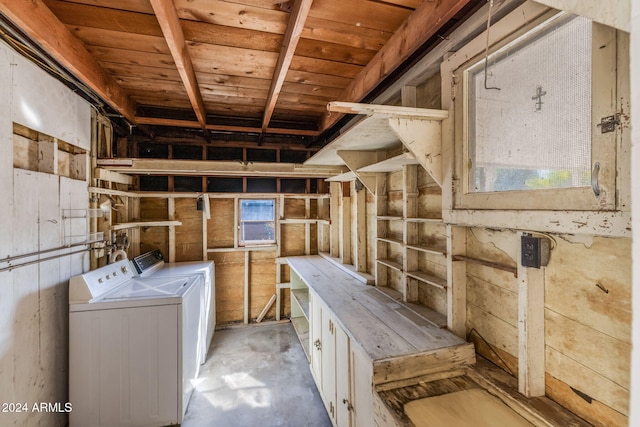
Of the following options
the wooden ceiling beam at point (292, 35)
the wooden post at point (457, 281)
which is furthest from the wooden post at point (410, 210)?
the wooden ceiling beam at point (292, 35)

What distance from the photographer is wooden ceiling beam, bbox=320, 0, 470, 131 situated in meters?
1.18

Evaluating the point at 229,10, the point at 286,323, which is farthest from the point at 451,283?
the point at 286,323

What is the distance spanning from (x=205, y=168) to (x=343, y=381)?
7.40 feet

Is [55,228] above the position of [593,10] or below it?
below

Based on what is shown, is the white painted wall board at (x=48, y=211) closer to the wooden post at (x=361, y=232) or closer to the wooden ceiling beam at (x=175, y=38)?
the wooden ceiling beam at (x=175, y=38)

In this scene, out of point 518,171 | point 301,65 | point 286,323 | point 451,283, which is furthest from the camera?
point 286,323

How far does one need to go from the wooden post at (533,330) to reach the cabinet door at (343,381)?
0.86m

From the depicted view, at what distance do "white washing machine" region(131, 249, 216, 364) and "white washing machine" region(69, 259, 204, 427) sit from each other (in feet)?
2.17

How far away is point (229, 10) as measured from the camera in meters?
1.33

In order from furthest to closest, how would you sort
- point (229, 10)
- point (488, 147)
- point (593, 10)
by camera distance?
1. point (229, 10)
2. point (488, 147)
3. point (593, 10)

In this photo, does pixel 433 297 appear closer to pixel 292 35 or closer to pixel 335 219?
pixel 292 35

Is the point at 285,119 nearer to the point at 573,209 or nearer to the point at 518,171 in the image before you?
the point at 518,171

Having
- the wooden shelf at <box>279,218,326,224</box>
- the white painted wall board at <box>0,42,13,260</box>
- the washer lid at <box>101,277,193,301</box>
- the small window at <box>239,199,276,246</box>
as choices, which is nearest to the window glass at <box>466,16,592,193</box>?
the washer lid at <box>101,277,193,301</box>

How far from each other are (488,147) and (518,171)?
187 millimetres
